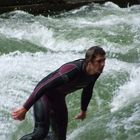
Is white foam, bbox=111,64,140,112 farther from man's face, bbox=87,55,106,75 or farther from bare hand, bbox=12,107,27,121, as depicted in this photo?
bare hand, bbox=12,107,27,121

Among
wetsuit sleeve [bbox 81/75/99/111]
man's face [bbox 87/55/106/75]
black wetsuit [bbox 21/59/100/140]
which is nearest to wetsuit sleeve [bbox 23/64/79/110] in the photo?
black wetsuit [bbox 21/59/100/140]

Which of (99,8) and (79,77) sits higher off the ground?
(79,77)

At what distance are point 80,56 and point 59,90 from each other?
476cm

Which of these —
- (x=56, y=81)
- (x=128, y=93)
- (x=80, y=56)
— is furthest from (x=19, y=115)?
(x=80, y=56)

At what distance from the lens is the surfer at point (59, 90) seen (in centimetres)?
453

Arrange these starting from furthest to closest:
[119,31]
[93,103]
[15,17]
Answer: [15,17]
[119,31]
[93,103]

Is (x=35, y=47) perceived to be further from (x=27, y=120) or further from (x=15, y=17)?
(x=27, y=120)

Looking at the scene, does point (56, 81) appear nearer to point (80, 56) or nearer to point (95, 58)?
point (95, 58)

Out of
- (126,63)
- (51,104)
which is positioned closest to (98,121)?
(51,104)

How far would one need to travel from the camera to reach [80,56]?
375 inches

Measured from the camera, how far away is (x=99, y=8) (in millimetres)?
13898

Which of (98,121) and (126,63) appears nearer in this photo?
(98,121)

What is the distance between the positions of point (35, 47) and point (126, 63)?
7.42 feet

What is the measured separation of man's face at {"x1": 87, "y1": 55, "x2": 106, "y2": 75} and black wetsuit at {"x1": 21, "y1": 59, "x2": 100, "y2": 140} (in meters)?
0.08
